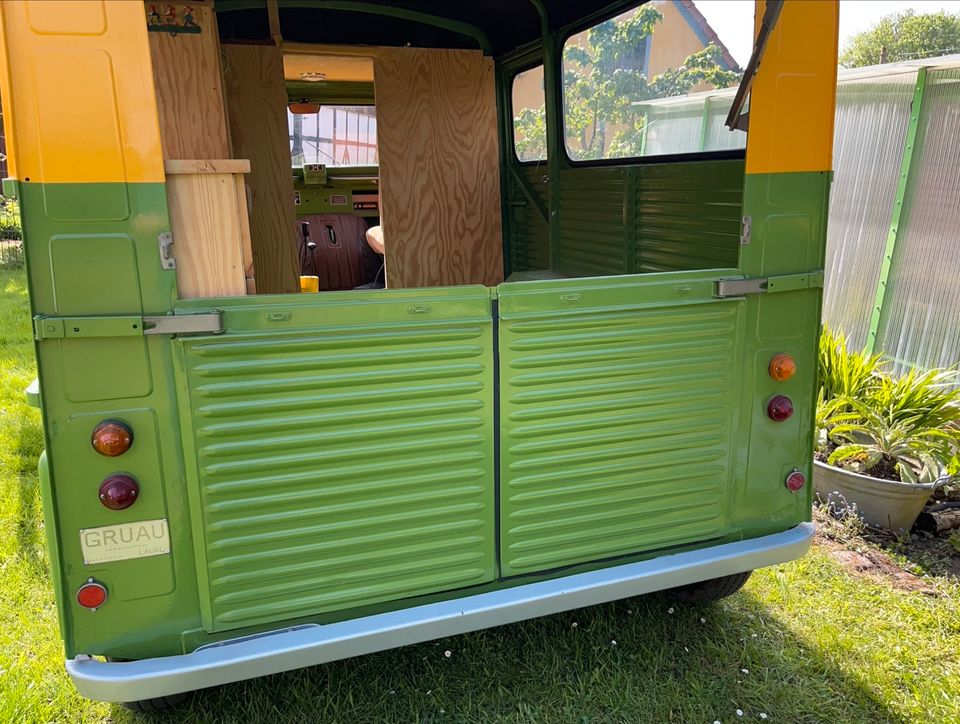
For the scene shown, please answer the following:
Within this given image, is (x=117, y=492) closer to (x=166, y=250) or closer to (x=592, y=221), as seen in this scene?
(x=166, y=250)

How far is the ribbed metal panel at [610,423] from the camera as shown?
Result: 8.02 ft

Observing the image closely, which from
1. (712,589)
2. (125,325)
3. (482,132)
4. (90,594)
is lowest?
(712,589)

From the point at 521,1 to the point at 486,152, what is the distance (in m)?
1.06

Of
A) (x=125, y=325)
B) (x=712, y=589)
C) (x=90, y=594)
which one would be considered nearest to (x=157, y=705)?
(x=90, y=594)

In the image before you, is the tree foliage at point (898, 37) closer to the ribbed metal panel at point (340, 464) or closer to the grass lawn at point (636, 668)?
the grass lawn at point (636, 668)

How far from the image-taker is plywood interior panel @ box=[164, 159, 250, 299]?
2004mm

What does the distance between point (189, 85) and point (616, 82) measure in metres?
1.94

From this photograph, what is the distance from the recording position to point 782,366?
2.63 m

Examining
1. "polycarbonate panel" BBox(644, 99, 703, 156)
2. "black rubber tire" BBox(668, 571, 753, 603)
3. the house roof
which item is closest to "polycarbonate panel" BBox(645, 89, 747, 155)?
"polycarbonate panel" BBox(644, 99, 703, 156)

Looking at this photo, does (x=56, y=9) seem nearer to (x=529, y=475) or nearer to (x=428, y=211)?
(x=529, y=475)

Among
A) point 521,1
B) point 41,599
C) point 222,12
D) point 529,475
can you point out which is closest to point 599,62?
point 521,1

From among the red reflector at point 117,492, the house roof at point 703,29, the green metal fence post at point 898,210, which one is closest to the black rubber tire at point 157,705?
the red reflector at point 117,492

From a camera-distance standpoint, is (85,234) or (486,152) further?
(486,152)

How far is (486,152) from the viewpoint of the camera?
15.9 ft
